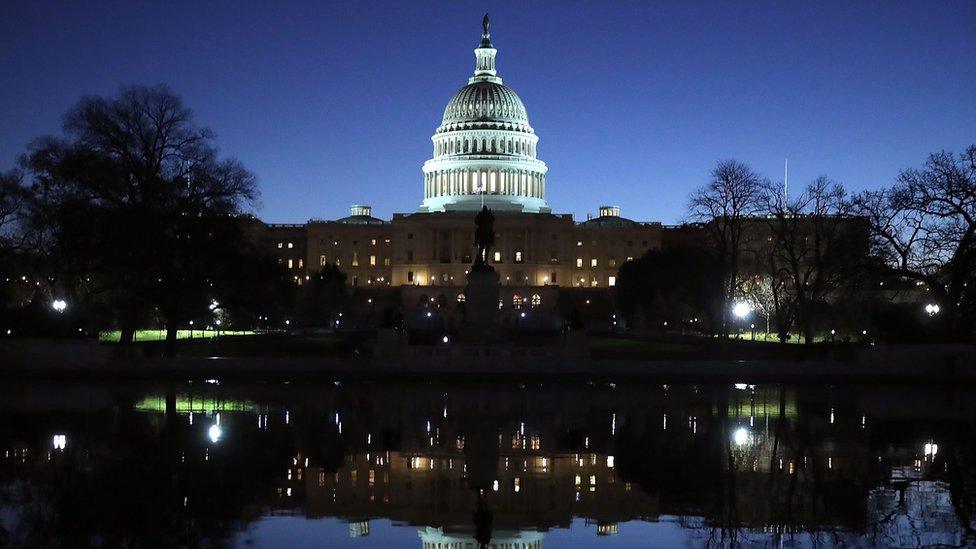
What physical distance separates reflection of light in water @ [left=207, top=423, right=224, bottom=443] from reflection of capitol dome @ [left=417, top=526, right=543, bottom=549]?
864cm

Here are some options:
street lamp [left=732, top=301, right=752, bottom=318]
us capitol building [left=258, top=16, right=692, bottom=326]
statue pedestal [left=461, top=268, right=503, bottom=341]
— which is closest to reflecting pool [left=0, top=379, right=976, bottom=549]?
statue pedestal [left=461, top=268, right=503, bottom=341]

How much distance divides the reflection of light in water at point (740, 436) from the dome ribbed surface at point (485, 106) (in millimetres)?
130212

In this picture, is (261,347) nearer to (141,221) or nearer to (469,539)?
(141,221)

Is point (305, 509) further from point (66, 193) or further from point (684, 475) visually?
point (66, 193)

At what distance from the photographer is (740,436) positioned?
24.1 metres

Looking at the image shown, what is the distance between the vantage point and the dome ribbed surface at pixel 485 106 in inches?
6102

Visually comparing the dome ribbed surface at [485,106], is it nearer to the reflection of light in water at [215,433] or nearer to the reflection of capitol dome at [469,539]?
the reflection of light in water at [215,433]


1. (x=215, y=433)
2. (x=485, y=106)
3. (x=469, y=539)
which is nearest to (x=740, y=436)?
(x=215, y=433)

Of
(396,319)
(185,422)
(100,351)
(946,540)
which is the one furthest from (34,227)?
(946,540)

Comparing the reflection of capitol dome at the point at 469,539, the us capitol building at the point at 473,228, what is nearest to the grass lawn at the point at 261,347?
the reflection of capitol dome at the point at 469,539

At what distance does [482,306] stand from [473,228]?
88129 millimetres

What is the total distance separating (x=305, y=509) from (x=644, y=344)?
4606cm

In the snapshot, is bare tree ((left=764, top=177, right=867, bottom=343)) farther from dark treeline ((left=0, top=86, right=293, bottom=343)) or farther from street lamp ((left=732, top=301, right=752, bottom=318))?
dark treeline ((left=0, top=86, right=293, bottom=343))

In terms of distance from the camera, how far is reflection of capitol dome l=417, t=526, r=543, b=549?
14.5 m
